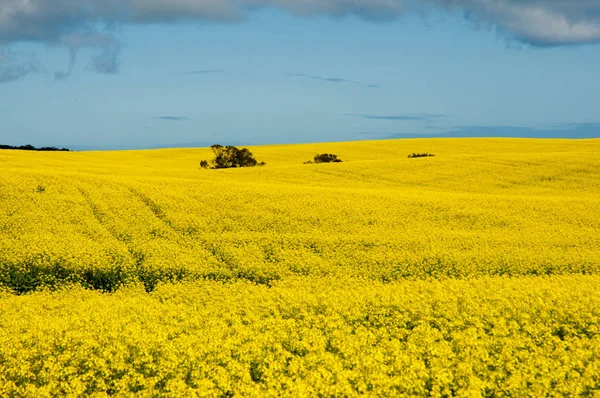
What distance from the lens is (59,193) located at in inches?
1125

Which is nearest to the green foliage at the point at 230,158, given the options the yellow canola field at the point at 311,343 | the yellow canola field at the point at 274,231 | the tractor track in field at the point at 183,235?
the yellow canola field at the point at 274,231

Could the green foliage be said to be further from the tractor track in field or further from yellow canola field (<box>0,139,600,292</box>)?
the tractor track in field

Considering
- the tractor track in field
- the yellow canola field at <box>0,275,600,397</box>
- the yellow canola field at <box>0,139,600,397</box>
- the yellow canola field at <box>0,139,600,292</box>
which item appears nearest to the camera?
the yellow canola field at <box>0,275,600,397</box>

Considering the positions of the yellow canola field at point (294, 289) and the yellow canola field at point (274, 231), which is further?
the yellow canola field at point (274, 231)

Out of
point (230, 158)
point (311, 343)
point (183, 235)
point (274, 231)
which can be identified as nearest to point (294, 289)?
point (311, 343)

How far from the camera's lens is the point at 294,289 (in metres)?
16.4

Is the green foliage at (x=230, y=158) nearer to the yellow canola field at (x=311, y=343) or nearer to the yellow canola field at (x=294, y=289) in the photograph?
the yellow canola field at (x=294, y=289)

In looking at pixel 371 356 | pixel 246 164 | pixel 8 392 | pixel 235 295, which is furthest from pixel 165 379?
pixel 246 164

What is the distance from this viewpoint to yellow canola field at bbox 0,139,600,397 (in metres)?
10.1

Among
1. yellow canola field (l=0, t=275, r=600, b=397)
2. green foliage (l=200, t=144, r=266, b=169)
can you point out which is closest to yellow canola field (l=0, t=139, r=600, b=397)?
yellow canola field (l=0, t=275, r=600, b=397)

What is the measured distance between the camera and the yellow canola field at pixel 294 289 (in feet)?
33.1

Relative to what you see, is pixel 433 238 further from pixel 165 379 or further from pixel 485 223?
pixel 165 379

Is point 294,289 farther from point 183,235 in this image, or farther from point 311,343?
point 183,235

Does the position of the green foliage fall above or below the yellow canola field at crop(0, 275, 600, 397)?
above
